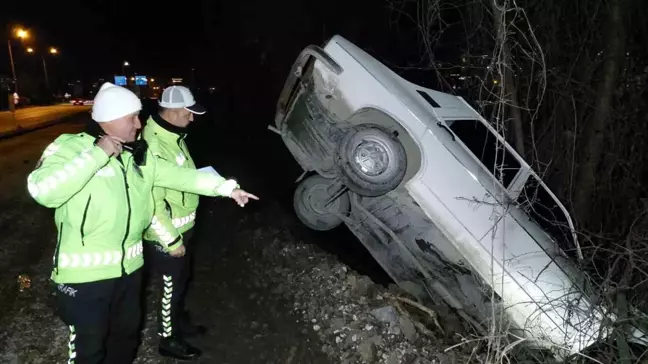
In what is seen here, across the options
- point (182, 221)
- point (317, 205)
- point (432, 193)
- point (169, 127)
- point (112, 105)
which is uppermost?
point (112, 105)

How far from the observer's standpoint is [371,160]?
162 inches

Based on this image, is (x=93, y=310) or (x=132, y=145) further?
(x=132, y=145)

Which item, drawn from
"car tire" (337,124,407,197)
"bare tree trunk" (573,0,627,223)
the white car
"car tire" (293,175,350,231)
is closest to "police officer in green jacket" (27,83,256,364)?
"car tire" (337,124,407,197)

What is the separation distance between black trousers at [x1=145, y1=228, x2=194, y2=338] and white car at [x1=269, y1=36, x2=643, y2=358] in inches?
61.3

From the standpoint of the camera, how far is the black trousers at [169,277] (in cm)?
329

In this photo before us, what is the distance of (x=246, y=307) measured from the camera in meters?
4.32

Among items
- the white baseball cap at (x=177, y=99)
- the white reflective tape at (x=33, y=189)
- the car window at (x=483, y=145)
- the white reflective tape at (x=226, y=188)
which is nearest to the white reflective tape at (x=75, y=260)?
the white reflective tape at (x=33, y=189)

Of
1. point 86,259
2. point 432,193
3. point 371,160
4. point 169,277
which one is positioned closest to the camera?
point 86,259

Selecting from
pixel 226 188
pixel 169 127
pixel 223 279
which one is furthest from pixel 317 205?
pixel 226 188

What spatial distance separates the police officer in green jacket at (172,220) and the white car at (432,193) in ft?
4.77

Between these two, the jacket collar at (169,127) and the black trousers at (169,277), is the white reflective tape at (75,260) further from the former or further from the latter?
the jacket collar at (169,127)

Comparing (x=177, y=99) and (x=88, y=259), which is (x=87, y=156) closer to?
(x=88, y=259)

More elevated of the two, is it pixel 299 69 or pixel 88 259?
pixel 299 69

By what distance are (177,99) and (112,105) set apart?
905 millimetres
